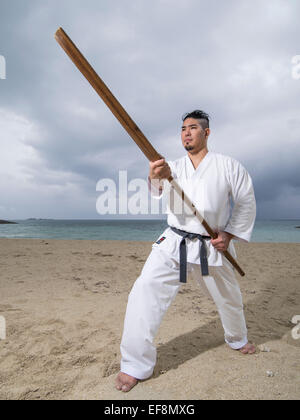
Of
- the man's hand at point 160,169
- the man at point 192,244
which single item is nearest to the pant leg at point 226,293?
the man at point 192,244

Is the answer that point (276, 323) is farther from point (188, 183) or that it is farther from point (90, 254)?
point (90, 254)

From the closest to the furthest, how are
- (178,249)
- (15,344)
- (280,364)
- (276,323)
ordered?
(178,249), (280,364), (15,344), (276,323)

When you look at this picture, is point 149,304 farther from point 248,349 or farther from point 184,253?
point 248,349

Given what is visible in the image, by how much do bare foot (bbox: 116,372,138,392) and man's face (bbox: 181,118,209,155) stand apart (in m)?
1.66

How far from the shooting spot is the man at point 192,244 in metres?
1.64

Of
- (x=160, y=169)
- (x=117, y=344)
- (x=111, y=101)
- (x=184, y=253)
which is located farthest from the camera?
(x=117, y=344)

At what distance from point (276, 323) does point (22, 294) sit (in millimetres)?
3142

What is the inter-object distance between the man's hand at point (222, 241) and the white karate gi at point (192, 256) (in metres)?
0.04

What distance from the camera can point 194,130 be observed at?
1876mm

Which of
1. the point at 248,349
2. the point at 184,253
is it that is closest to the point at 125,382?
the point at 184,253

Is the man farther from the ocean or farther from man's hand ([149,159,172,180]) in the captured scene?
the ocean

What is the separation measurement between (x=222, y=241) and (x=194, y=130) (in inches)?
33.6
